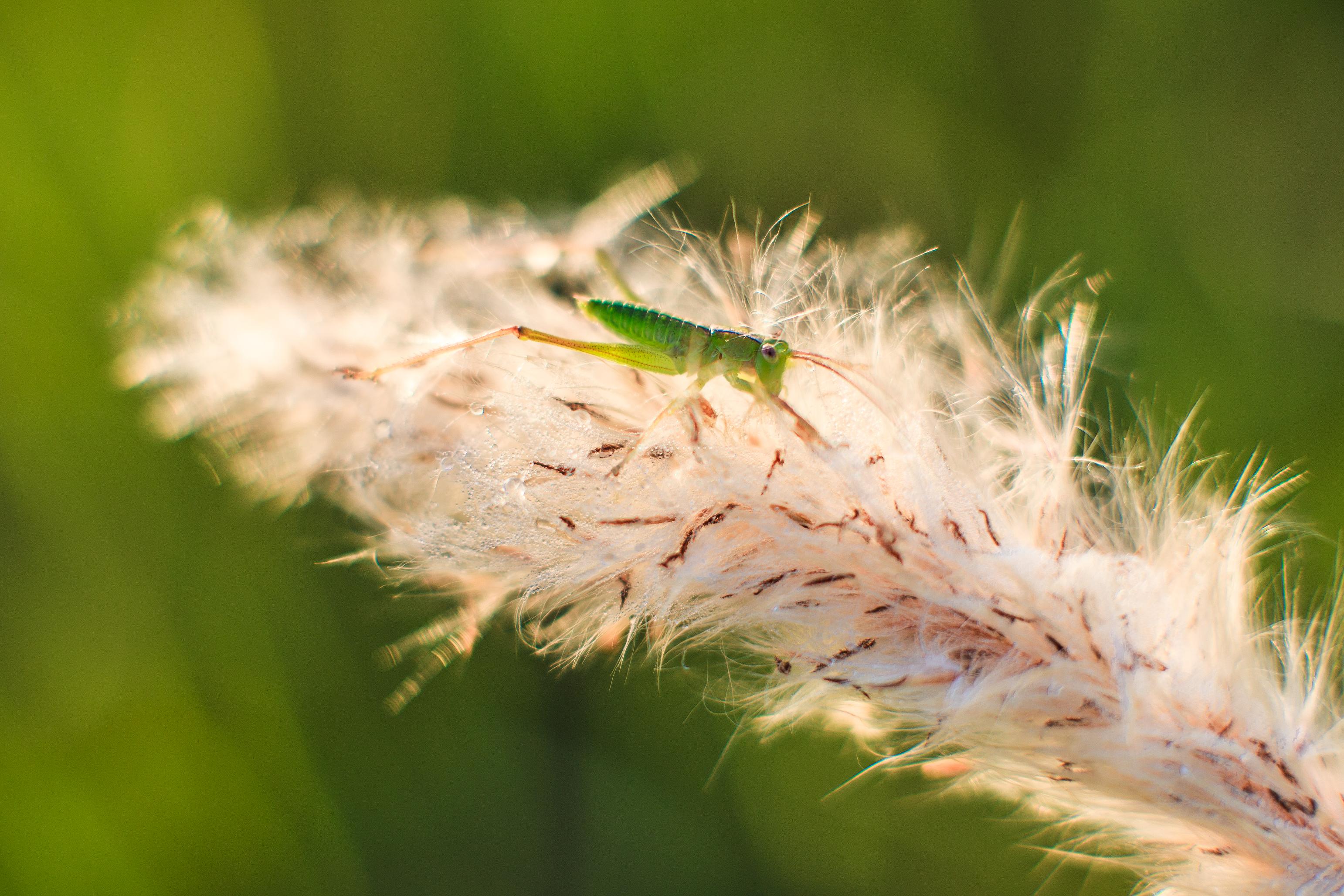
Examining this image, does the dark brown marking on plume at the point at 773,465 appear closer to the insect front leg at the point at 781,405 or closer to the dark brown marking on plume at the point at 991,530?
the insect front leg at the point at 781,405

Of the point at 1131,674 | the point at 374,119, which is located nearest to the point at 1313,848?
the point at 1131,674

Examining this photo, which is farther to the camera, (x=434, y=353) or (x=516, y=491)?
Result: (x=434, y=353)

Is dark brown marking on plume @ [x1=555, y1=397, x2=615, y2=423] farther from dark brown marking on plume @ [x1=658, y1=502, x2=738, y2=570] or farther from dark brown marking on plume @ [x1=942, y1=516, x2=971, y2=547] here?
dark brown marking on plume @ [x1=942, y1=516, x2=971, y2=547]

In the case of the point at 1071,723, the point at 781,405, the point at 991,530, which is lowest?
the point at 1071,723

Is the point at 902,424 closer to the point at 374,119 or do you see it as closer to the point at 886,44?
the point at 886,44

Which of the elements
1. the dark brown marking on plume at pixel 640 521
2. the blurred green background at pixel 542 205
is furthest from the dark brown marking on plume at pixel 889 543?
the blurred green background at pixel 542 205

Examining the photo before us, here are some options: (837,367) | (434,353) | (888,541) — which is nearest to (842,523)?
(888,541)

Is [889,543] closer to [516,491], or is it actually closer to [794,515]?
[794,515]

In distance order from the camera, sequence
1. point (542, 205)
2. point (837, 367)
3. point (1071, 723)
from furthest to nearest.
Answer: point (542, 205) → point (837, 367) → point (1071, 723)
